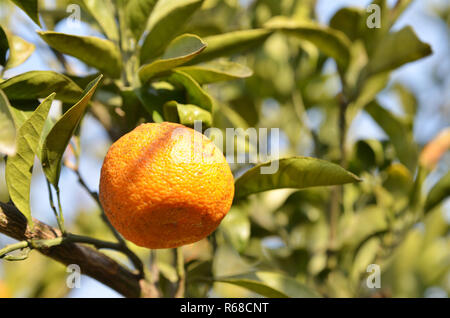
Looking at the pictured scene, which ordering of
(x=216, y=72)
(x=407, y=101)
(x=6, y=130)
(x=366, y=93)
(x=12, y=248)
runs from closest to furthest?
(x=6, y=130) → (x=12, y=248) → (x=216, y=72) → (x=366, y=93) → (x=407, y=101)

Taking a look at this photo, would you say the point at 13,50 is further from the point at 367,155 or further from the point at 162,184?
the point at 367,155

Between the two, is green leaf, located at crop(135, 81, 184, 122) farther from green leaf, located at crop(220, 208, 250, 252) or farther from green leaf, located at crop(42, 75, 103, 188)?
green leaf, located at crop(220, 208, 250, 252)

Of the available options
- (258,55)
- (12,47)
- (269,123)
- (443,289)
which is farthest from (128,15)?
(443,289)

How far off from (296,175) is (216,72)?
0.79 feet

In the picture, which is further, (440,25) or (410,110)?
(440,25)

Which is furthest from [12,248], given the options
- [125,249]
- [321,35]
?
[321,35]

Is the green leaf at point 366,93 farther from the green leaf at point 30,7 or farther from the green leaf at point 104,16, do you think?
the green leaf at point 30,7

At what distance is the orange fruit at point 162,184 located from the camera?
2.73 feet

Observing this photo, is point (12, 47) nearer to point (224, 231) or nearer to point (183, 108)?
point (183, 108)

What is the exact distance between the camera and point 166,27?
1059 millimetres

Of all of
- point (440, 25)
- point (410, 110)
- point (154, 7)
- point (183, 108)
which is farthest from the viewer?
point (440, 25)

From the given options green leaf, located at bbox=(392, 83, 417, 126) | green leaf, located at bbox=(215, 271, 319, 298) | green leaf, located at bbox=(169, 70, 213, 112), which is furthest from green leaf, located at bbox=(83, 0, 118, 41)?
green leaf, located at bbox=(392, 83, 417, 126)

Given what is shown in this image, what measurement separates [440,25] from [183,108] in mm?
2574

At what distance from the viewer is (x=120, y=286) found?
101 cm
